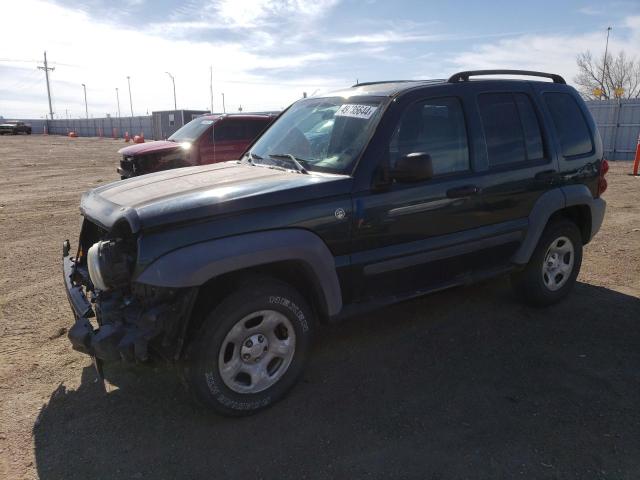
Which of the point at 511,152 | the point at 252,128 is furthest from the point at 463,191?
the point at 252,128

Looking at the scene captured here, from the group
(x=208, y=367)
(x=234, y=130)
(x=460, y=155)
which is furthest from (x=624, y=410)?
(x=234, y=130)

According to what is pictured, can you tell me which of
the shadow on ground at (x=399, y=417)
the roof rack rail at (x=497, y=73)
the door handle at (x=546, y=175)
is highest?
the roof rack rail at (x=497, y=73)

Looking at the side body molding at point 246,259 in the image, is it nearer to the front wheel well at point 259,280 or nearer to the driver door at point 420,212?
the front wheel well at point 259,280

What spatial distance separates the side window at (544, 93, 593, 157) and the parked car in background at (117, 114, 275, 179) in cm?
704

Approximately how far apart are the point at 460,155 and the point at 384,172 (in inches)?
31.9

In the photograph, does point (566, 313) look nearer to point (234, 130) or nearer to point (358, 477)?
point (358, 477)

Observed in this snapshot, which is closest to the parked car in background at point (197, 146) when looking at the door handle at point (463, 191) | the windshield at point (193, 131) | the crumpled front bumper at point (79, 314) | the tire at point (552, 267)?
the windshield at point (193, 131)

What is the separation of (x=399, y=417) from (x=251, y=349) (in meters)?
1.01

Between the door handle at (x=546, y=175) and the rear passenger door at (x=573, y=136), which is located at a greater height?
the rear passenger door at (x=573, y=136)

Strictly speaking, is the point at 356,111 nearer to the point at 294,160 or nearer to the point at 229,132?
the point at 294,160

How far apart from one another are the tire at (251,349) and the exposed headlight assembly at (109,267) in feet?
1.79

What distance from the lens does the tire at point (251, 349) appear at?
2.97 m

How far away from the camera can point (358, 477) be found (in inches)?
106

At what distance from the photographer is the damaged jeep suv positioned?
2920 millimetres
